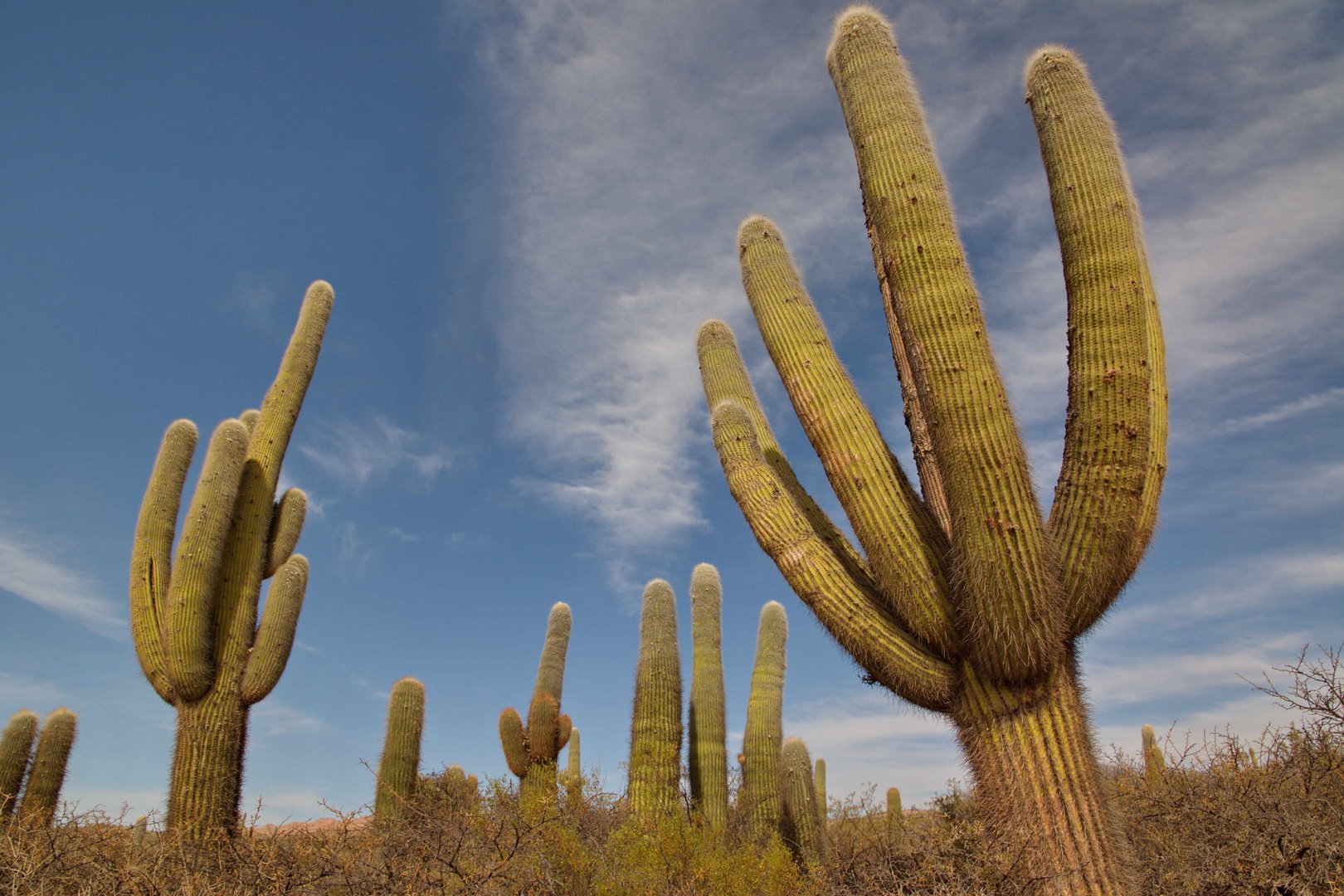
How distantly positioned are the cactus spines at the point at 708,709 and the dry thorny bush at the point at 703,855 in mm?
2163

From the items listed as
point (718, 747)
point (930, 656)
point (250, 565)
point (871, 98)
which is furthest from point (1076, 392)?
point (250, 565)

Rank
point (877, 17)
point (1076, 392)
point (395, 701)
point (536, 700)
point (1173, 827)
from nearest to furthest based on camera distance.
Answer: point (1076, 392) → point (877, 17) → point (1173, 827) → point (395, 701) → point (536, 700)

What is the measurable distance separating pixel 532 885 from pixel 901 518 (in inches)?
138

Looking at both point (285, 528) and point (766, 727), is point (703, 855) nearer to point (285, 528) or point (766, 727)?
point (766, 727)

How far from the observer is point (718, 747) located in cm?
1067

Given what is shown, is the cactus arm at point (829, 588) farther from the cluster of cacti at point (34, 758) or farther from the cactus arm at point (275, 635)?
the cluster of cacti at point (34, 758)

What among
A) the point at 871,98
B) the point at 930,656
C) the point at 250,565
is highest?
the point at 871,98

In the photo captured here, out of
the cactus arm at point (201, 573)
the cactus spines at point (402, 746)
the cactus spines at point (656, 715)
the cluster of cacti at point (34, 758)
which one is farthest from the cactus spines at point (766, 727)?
the cluster of cacti at point (34, 758)

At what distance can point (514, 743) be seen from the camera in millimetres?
11484

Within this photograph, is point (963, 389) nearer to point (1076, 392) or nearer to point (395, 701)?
point (1076, 392)

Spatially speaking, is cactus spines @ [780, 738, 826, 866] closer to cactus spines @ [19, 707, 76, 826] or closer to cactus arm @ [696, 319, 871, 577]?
cactus arm @ [696, 319, 871, 577]

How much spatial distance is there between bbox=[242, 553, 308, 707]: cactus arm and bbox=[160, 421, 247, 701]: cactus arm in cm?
44

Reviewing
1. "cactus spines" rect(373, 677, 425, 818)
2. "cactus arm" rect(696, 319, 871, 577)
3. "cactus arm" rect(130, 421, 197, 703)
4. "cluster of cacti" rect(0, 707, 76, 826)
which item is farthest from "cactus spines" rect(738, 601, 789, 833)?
"cluster of cacti" rect(0, 707, 76, 826)

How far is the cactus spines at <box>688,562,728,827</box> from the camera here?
1025cm
